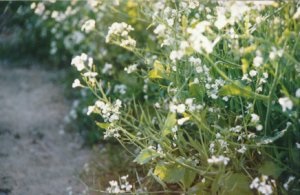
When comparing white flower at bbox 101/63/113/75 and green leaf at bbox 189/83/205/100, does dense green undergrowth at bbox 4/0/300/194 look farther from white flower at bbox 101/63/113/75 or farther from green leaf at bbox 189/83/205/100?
white flower at bbox 101/63/113/75

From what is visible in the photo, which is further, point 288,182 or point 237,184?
point 237,184

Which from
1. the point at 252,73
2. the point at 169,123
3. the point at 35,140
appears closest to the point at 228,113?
the point at 252,73

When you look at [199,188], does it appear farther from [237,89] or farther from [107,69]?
[107,69]

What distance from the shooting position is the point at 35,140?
332cm

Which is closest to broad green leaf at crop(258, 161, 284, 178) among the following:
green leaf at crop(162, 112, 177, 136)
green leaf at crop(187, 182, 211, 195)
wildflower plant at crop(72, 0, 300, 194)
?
wildflower plant at crop(72, 0, 300, 194)

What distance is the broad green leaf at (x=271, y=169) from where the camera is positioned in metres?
2.02

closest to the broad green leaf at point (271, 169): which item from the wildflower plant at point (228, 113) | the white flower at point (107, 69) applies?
the wildflower plant at point (228, 113)

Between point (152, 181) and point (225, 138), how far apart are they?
2.14 ft

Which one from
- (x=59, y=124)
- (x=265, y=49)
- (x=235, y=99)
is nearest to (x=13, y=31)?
(x=59, y=124)

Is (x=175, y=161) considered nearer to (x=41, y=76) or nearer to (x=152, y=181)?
(x=152, y=181)

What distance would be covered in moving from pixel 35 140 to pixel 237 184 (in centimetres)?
163

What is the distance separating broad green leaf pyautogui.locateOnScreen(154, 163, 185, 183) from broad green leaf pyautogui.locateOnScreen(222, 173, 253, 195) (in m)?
0.18

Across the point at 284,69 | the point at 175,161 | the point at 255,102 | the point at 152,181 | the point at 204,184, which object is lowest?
the point at 152,181

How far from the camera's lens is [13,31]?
4.61 m
